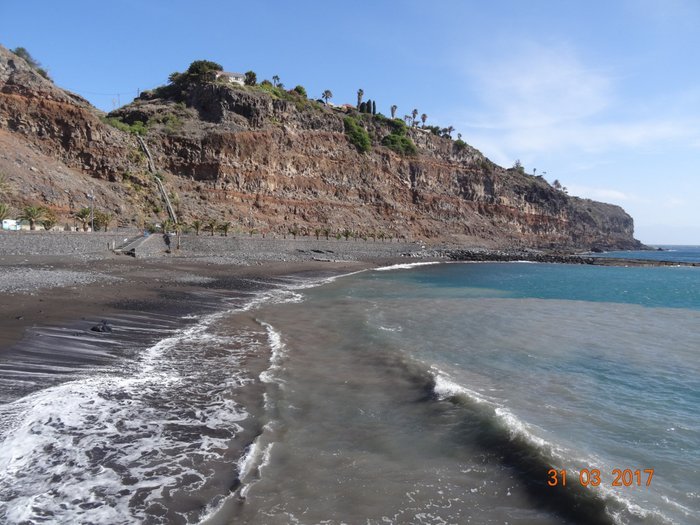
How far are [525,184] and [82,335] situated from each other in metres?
118

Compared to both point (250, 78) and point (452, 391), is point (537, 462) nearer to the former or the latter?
point (452, 391)

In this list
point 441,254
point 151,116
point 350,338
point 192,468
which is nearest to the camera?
point 192,468

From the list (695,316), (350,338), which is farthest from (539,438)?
(695,316)

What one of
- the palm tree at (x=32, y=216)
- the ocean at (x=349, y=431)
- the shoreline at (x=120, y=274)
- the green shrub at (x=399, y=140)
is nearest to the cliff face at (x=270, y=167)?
the green shrub at (x=399, y=140)

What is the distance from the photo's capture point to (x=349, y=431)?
7504 millimetres

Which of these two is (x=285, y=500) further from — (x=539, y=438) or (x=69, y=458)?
(x=539, y=438)

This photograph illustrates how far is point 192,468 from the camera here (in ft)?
19.9

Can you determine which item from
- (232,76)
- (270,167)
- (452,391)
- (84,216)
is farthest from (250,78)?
(452,391)

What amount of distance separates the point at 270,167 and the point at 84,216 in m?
32.6

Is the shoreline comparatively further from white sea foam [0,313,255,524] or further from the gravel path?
white sea foam [0,313,255,524]

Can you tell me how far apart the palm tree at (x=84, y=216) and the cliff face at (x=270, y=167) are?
3.03 metres

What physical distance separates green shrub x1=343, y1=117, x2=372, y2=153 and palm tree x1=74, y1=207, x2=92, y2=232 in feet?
173

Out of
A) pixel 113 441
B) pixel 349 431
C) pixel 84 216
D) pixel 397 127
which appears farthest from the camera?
pixel 397 127

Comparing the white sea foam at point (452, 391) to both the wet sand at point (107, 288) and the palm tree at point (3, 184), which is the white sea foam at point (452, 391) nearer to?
the wet sand at point (107, 288)
